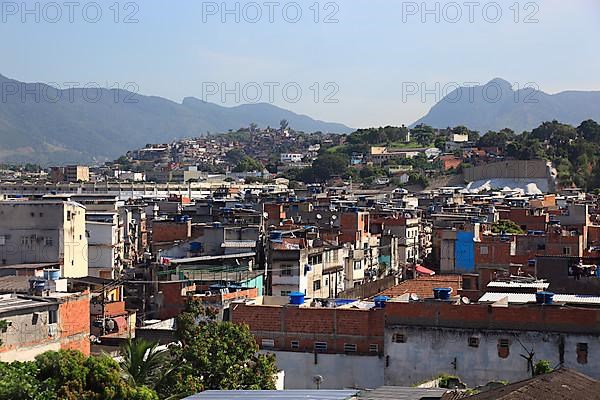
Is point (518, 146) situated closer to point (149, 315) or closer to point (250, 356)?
point (149, 315)

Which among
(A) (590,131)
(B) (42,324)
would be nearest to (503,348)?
(B) (42,324)

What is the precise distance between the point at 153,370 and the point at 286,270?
44.3ft

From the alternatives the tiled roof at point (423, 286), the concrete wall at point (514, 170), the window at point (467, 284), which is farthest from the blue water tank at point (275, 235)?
the concrete wall at point (514, 170)

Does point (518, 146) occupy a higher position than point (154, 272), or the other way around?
point (518, 146)

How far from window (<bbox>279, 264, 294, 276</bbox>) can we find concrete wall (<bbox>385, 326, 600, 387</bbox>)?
9.17m

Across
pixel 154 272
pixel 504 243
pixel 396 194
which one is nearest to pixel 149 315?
pixel 154 272

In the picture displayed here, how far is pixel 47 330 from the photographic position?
1680 centimetres

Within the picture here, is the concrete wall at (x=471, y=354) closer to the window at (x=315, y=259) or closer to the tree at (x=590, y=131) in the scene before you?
the window at (x=315, y=259)

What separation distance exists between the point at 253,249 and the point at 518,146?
2832 inches

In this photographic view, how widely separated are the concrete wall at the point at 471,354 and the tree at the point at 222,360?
10.5ft

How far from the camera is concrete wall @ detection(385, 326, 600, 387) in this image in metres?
17.5

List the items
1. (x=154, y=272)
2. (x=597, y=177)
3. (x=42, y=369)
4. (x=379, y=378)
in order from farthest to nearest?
1. (x=597, y=177)
2. (x=154, y=272)
3. (x=379, y=378)
4. (x=42, y=369)

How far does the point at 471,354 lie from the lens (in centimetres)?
1805

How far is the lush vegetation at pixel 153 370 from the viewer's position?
11.5 m
